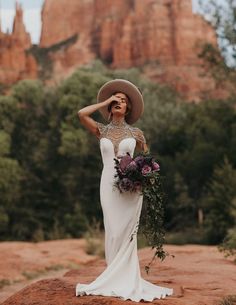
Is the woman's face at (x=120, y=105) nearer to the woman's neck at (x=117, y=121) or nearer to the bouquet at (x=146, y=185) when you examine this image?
the woman's neck at (x=117, y=121)

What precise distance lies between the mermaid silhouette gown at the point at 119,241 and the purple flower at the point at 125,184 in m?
0.11

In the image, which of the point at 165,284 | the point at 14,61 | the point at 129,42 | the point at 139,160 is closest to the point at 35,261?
the point at 165,284

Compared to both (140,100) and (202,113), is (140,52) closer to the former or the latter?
(202,113)

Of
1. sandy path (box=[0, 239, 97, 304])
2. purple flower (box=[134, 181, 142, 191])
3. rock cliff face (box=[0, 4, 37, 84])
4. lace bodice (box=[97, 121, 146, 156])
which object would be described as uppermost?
rock cliff face (box=[0, 4, 37, 84])

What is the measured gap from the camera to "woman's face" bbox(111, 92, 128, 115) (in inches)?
310

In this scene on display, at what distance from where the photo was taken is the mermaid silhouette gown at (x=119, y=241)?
7.26 m

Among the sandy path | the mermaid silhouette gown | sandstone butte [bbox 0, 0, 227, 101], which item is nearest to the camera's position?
the mermaid silhouette gown

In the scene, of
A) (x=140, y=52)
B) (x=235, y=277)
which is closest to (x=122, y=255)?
(x=235, y=277)

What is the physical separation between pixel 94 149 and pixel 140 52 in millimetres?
55179

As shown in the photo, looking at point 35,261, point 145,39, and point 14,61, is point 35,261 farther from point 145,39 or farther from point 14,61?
point 145,39

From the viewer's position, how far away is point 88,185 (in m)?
30.8

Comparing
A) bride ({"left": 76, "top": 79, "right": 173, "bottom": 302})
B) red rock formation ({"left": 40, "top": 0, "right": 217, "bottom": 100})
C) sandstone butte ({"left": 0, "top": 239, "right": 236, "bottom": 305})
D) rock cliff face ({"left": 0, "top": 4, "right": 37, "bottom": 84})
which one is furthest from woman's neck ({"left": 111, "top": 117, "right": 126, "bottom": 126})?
→ red rock formation ({"left": 40, "top": 0, "right": 217, "bottom": 100})

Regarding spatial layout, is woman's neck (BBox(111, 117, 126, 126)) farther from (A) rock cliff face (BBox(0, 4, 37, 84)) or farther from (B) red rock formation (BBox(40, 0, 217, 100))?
(B) red rock formation (BBox(40, 0, 217, 100))

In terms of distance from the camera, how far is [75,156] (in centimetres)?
3100
